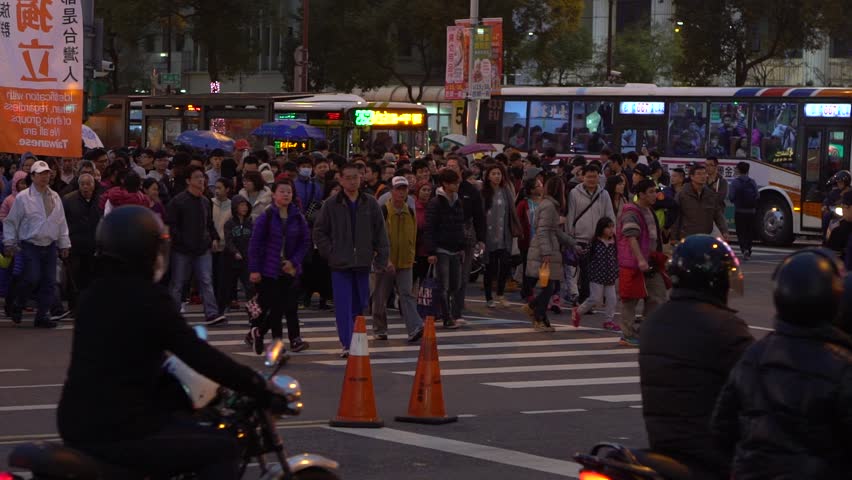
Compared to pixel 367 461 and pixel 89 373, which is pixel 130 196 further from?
pixel 89 373

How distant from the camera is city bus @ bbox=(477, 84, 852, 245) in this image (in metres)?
31.7

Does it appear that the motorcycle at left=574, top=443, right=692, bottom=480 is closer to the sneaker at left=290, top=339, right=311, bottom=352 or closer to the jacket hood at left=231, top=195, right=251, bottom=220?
the sneaker at left=290, top=339, right=311, bottom=352

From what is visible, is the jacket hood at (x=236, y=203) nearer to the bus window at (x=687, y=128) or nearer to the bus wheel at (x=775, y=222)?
the bus wheel at (x=775, y=222)

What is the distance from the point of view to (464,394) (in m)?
12.8

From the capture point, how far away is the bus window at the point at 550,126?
3672 cm

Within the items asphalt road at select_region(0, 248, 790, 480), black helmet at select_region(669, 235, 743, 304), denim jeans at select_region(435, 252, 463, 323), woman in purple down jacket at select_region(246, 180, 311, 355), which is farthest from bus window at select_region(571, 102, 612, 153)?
black helmet at select_region(669, 235, 743, 304)

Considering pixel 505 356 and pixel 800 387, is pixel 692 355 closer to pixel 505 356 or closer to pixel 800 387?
pixel 800 387

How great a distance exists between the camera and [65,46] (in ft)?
50.7

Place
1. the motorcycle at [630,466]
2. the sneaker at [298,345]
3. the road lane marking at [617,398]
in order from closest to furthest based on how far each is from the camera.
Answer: the motorcycle at [630,466] < the road lane marking at [617,398] < the sneaker at [298,345]

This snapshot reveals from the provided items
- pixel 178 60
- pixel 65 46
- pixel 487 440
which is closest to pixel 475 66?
pixel 65 46

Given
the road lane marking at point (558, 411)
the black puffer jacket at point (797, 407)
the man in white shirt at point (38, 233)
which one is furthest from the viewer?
the man in white shirt at point (38, 233)

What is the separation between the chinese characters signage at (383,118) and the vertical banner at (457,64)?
30.2 feet

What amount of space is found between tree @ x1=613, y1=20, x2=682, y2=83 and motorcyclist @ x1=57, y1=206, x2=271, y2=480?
199 ft

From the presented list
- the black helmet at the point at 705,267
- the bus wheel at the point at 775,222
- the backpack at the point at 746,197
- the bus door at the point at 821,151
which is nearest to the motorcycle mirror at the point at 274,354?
the black helmet at the point at 705,267
